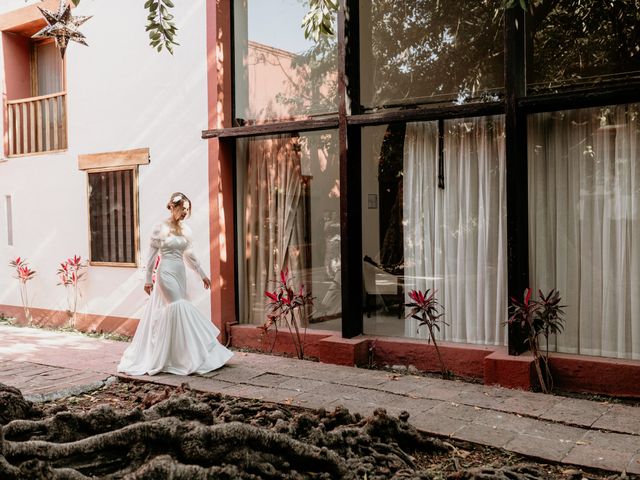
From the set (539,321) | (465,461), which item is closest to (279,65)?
(539,321)

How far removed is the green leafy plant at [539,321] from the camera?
6387 mm

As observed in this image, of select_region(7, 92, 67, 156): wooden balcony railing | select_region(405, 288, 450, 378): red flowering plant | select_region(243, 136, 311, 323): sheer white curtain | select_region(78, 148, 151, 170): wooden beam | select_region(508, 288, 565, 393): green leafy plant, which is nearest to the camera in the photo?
select_region(508, 288, 565, 393): green leafy plant

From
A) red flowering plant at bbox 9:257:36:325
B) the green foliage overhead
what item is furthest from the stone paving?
the green foliage overhead

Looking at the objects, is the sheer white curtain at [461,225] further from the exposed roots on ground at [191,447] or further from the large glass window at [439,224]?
the exposed roots on ground at [191,447]

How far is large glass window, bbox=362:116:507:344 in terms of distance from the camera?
719 centimetres

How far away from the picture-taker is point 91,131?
10422mm

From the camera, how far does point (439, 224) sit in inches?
297

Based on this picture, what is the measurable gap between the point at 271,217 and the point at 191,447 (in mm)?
5239

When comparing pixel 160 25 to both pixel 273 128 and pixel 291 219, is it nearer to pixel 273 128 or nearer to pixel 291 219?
pixel 273 128

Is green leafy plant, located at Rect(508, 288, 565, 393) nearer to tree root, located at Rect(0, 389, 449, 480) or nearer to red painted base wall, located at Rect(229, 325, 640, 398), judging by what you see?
red painted base wall, located at Rect(229, 325, 640, 398)

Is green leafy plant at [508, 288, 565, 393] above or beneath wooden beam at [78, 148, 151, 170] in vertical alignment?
beneath

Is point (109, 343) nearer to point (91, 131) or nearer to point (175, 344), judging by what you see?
point (175, 344)

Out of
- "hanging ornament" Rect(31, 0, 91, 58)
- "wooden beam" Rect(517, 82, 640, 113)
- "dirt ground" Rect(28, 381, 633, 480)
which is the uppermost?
"hanging ornament" Rect(31, 0, 91, 58)

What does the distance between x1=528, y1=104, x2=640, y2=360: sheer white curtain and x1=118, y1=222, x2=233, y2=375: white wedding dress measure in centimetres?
361
